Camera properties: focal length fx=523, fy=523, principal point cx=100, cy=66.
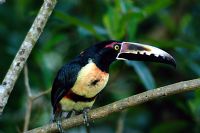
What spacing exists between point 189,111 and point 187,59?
47 cm

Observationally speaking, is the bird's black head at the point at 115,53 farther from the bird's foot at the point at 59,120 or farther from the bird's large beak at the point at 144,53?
the bird's foot at the point at 59,120

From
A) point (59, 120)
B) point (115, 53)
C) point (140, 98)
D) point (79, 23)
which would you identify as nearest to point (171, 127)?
point (79, 23)

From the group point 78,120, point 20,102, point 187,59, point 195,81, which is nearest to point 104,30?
point 187,59

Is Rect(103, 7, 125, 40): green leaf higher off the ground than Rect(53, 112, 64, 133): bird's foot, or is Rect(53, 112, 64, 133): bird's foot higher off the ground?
Rect(103, 7, 125, 40): green leaf

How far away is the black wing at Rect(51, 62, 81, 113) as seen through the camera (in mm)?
3338

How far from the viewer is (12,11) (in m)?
5.33

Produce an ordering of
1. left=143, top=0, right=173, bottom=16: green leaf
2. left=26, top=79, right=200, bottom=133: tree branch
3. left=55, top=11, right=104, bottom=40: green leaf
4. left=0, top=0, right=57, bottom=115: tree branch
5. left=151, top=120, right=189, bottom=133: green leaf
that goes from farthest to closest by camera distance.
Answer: left=151, top=120, right=189, bottom=133: green leaf, left=143, top=0, right=173, bottom=16: green leaf, left=55, top=11, right=104, bottom=40: green leaf, left=0, top=0, right=57, bottom=115: tree branch, left=26, top=79, right=200, bottom=133: tree branch

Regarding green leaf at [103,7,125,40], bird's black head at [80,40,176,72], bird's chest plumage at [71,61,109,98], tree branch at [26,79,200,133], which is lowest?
tree branch at [26,79,200,133]

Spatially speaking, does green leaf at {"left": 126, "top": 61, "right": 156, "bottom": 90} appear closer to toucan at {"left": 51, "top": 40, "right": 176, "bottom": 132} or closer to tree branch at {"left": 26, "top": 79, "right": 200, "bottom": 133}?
toucan at {"left": 51, "top": 40, "right": 176, "bottom": 132}

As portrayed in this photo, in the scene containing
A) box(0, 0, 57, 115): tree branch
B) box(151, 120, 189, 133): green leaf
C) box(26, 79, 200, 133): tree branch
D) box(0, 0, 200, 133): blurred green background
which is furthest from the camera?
box(151, 120, 189, 133): green leaf

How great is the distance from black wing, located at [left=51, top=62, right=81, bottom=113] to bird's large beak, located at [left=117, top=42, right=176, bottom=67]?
306 mm

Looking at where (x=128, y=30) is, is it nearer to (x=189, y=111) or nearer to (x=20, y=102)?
(x=189, y=111)

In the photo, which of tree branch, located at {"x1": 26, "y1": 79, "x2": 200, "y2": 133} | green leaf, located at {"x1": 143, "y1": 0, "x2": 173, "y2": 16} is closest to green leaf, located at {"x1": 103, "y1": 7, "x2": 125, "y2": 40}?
green leaf, located at {"x1": 143, "y1": 0, "x2": 173, "y2": 16}

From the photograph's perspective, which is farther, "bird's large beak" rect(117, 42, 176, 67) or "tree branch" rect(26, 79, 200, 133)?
"bird's large beak" rect(117, 42, 176, 67)
